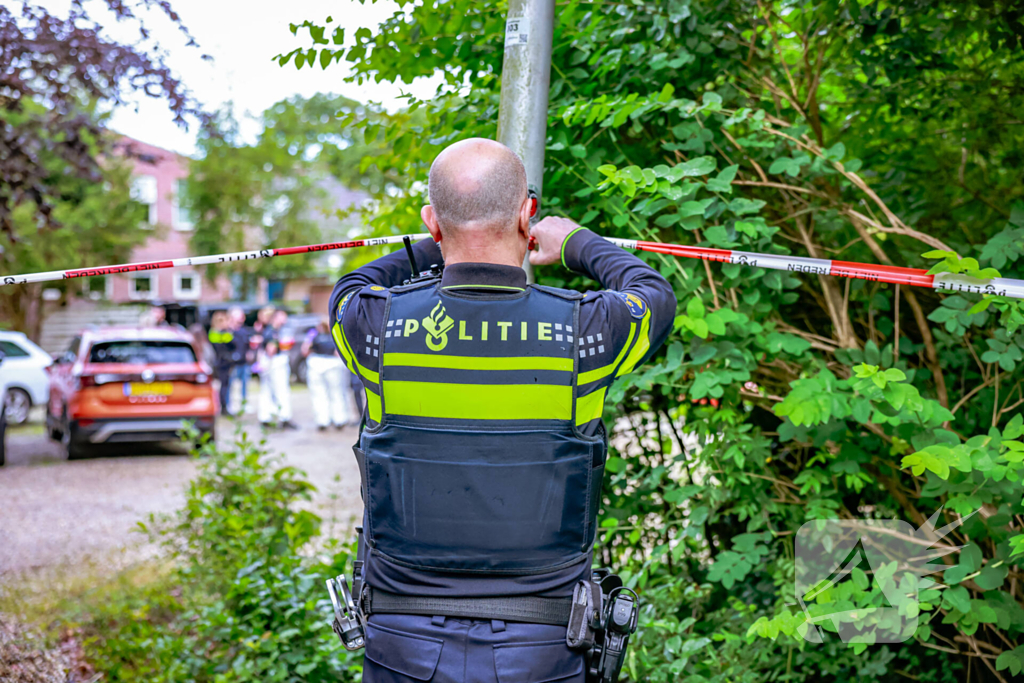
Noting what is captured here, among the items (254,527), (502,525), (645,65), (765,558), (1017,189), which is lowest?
(254,527)

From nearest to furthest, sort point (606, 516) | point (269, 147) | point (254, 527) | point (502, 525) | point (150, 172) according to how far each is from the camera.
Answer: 1. point (502, 525)
2. point (606, 516)
3. point (254, 527)
4. point (269, 147)
5. point (150, 172)

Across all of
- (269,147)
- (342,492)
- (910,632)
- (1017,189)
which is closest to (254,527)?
(910,632)

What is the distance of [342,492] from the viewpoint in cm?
841

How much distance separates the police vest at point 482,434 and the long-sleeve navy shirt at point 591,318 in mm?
29

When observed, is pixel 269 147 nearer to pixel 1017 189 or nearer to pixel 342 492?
pixel 342 492

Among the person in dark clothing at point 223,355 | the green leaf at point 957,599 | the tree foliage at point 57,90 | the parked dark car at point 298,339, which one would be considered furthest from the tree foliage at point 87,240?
the green leaf at point 957,599

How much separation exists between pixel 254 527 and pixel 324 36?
244 cm

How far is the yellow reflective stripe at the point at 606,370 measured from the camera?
1707 millimetres

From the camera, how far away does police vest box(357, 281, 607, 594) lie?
1.67 m

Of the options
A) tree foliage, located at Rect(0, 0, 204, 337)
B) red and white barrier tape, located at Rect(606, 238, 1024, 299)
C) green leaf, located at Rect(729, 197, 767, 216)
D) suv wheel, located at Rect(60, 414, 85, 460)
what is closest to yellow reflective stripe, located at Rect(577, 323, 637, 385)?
red and white barrier tape, located at Rect(606, 238, 1024, 299)

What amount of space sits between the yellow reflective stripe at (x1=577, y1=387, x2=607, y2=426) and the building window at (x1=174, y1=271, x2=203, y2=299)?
124 feet

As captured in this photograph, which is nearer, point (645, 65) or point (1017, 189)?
point (645, 65)

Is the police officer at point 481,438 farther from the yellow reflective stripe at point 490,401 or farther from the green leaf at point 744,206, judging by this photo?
the green leaf at point 744,206

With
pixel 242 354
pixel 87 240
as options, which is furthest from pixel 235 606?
pixel 87 240
